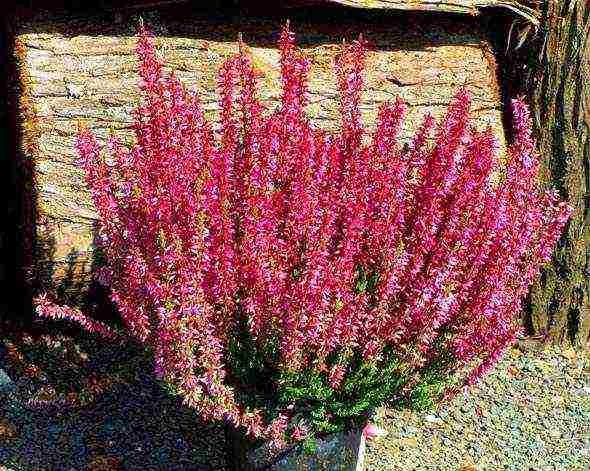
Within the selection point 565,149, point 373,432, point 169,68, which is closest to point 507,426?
point 373,432

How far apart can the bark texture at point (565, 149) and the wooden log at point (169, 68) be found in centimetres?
20

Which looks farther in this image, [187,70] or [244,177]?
[187,70]

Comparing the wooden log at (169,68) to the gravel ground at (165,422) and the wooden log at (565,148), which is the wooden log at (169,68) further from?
the gravel ground at (165,422)

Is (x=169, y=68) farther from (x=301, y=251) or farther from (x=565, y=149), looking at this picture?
(x=565, y=149)

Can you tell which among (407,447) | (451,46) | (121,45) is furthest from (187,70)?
(407,447)

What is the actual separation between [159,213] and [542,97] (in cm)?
202

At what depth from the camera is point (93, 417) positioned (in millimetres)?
3445

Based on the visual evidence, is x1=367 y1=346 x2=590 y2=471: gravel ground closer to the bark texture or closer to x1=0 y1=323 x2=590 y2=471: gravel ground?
x1=0 y1=323 x2=590 y2=471: gravel ground

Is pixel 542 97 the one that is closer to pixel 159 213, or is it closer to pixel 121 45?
pixel 121 45

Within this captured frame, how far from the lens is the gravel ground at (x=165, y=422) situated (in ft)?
10.7

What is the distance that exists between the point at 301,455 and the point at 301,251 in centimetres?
62

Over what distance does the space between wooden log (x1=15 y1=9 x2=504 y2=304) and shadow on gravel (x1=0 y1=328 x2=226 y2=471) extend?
0.95 ft

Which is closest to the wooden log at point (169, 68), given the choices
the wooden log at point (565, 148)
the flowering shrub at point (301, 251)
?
the wooden log at point (565, 148)

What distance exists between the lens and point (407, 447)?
340cm
